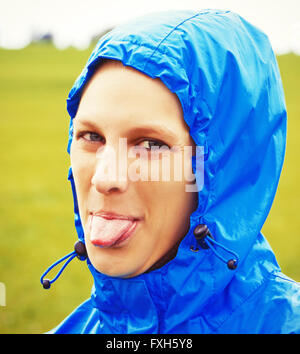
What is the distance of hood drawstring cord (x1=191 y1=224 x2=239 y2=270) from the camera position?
163 cm

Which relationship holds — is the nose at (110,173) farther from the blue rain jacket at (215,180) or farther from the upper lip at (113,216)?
the blue rain jacket at (215,180)

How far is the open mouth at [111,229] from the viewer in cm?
165

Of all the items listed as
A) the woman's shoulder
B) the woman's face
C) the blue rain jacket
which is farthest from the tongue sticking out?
the woman's shoulder

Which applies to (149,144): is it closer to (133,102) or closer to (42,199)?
(133,102)

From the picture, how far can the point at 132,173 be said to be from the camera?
165cm

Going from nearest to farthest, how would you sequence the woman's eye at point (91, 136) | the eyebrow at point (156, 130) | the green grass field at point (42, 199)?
1. the eyebrow at point (156, 130)
2. the woman's eye at point (91, 136)
3. the green grass field at point (42, 199)

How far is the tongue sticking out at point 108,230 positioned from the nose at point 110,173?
0.12 metres

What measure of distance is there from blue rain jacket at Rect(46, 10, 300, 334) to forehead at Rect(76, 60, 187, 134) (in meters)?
0.04

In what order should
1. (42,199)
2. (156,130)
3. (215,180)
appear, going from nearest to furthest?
(156,130) < (215,180) < (42,199)

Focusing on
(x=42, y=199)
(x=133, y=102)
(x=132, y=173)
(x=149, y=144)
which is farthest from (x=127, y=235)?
(x=42, y=199)

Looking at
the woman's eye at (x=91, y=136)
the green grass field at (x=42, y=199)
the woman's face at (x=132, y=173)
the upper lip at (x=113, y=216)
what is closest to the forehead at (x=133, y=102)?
the woman's face at (x=132, y=173)

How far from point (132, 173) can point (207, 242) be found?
406 millimetres

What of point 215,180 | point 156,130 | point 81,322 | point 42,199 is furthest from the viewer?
point 42,199
